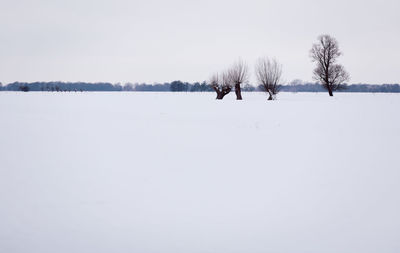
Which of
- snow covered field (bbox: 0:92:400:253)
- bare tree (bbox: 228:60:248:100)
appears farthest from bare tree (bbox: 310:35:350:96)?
snow covered field (bbox: 0:92:400:253)

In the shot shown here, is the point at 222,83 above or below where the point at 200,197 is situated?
above

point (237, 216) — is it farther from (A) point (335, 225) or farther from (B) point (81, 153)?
(B) point (81, 153)

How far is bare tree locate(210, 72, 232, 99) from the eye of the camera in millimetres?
41469

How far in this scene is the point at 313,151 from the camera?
7973 millimetres

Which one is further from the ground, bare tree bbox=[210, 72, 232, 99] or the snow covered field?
bare tree bbox=[210, 72, 232, 99]

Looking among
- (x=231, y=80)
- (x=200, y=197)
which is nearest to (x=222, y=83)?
(x=231, y=80)

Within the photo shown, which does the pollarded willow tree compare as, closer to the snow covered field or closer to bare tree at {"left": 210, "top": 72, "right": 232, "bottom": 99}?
bare tree at {"left": 210, "top": 72, "right": 232, "bottom": 99}

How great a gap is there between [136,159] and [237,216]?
369 centimetres

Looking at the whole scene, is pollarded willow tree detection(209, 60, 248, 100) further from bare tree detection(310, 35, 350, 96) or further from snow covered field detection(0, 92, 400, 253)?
snow covered field detection(0, 92, 400, 253)

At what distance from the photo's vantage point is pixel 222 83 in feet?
137

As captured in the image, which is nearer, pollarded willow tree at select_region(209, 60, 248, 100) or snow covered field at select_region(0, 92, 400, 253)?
snow covered field at select_region(0, 92, 400, 253)

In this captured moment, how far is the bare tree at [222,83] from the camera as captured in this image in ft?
136

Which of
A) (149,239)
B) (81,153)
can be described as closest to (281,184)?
(149,239)

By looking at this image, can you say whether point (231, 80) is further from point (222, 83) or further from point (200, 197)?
point (200, 197)
